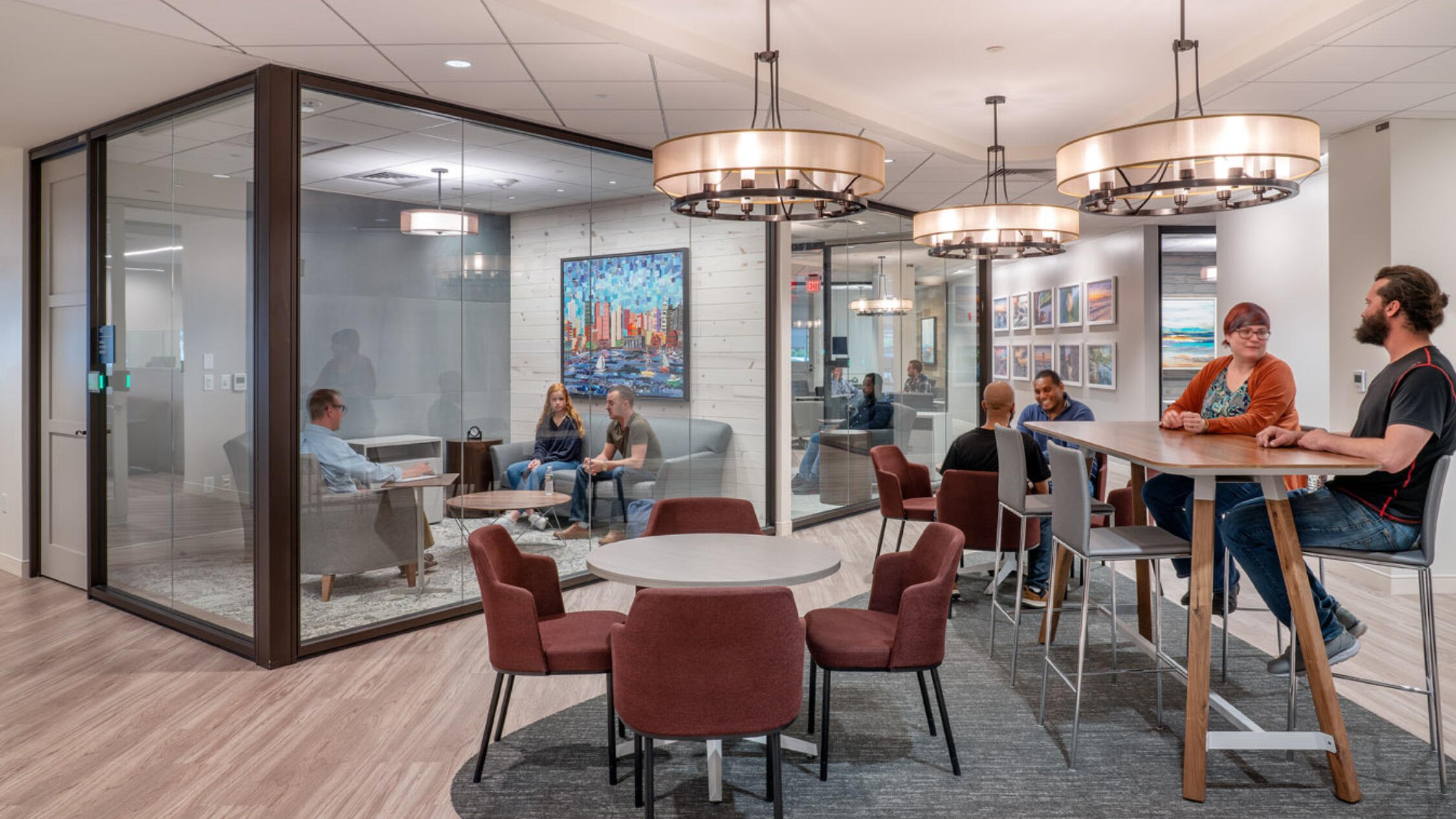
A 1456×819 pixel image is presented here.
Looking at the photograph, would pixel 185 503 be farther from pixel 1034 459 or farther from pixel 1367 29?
pixel 1367 29

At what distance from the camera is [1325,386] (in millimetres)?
7539

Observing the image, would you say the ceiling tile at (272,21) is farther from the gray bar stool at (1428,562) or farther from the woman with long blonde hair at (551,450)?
the gray bar stool at (1428,562)

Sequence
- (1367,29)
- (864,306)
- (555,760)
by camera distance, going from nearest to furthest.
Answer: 1. (555,760)
2. (1367,29)
3. (864,306)

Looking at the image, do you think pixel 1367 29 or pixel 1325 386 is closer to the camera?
pixel 1367 29

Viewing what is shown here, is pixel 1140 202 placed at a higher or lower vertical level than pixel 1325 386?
higher

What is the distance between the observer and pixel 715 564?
322 cm

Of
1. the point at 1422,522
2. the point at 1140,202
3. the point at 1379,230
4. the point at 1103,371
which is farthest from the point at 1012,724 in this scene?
the point at 1103,371

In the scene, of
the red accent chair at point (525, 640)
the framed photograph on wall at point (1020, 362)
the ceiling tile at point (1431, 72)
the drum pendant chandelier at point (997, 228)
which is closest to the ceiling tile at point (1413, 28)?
the ceiling tile at point (1431, 72)

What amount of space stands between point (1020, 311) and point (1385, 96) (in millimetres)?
8425

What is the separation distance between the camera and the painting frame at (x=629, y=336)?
5.77 metres

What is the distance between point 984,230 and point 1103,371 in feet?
21.3

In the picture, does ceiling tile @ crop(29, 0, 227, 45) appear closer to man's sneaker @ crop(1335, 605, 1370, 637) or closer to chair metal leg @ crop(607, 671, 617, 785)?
chair metal leg @ crop(607, 671, 617, 785)

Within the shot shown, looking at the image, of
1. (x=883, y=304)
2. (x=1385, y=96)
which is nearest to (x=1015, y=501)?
(x=1385, y=96)

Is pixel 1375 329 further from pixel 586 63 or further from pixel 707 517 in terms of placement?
pixel 586 63
